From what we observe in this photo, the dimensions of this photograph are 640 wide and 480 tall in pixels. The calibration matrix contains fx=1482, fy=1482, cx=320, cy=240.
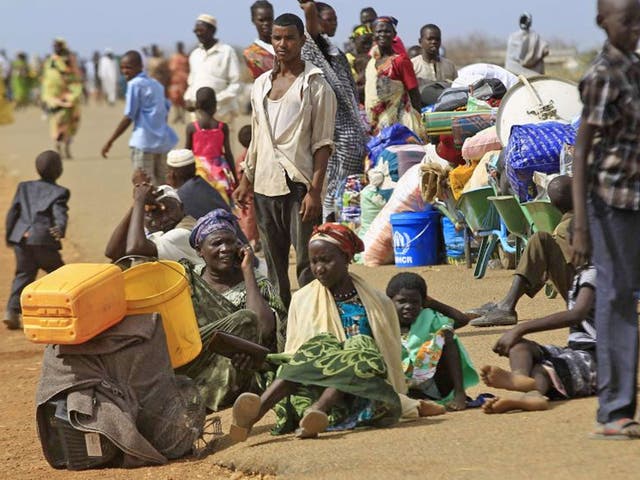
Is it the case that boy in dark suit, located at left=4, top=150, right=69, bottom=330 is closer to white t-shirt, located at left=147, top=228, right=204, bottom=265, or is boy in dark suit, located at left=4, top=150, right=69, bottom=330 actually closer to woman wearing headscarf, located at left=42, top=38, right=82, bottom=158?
white t-shirt, located at left=147, top=228, right=204, bottom=265

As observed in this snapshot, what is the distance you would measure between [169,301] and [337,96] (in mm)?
4926

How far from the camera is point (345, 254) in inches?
261

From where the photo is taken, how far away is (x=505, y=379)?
6.15 metres

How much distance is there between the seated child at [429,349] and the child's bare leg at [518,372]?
29cm

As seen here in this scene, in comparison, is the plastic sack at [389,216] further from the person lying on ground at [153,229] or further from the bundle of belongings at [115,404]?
the bundle of belongings at [115,404]

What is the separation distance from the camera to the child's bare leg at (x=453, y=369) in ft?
21.4

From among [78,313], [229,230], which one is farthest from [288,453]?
[229,230]

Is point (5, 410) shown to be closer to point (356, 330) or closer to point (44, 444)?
point (44, 444)

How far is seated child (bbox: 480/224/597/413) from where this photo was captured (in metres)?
6.15

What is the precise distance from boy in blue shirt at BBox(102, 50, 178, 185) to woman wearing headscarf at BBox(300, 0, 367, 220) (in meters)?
2.22

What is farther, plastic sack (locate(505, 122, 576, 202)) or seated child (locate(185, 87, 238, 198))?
seated child (locate(185, 87, 238, 198))

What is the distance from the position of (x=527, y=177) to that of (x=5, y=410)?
366 cm

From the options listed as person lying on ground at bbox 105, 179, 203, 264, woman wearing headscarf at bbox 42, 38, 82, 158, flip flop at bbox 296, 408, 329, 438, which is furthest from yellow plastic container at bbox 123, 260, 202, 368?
woman wearing headscarf at bbox 42, 38, 82, 158

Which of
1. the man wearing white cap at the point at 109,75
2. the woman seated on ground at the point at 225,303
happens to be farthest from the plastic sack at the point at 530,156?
the man wearing white cap at the point at 109,75
